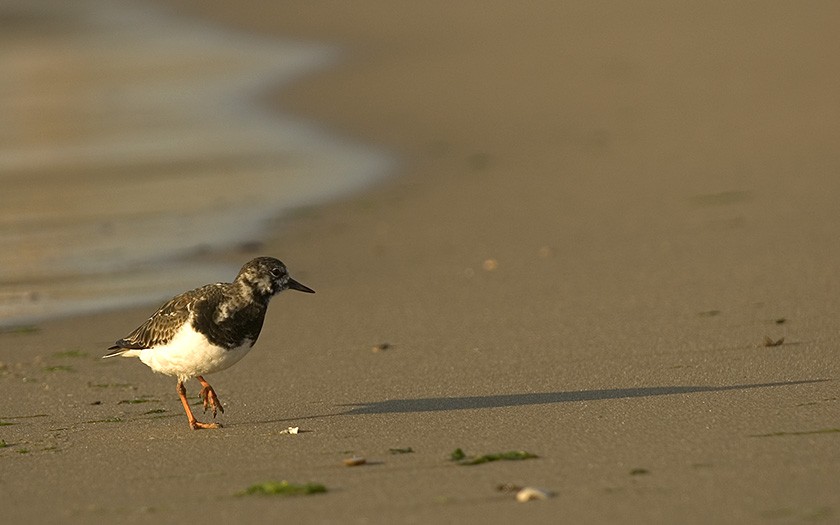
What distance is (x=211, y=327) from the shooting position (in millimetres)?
5531

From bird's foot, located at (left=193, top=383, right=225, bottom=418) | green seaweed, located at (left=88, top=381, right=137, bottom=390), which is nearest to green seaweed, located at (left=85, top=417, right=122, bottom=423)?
bird's foot, located at (left=193, top=383, right=225, bottom=418)

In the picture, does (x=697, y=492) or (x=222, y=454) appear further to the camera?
(x=222, y=454)

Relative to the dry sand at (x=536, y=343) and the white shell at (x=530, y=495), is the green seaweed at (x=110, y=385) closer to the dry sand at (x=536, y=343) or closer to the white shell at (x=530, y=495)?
the dry sand at (x=536, y=343)

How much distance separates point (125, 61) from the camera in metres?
21.7

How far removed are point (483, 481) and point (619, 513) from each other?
563 mm

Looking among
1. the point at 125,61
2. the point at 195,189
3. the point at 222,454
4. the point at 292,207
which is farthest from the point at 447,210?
the point at 125,61

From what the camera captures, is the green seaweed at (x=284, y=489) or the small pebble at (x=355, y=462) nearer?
the green seaweed at (x=284, y=489)

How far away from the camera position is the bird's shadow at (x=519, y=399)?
226 inches

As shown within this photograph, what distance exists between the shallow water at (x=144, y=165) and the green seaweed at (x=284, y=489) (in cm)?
389

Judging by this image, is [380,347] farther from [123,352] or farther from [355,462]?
[355,462]

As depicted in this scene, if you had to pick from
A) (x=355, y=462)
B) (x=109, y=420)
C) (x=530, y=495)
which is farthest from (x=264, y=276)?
(x=530, y=495)

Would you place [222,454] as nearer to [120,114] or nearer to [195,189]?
[195,189]

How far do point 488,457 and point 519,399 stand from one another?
1037 mm

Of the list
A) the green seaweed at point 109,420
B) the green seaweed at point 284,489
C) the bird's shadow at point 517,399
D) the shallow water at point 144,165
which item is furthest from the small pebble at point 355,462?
the shallow water at point 144,165
